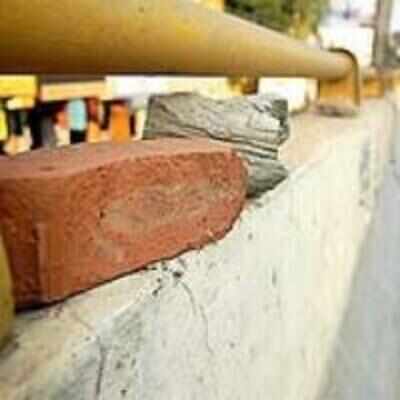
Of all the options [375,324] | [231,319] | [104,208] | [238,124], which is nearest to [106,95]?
[375,324]

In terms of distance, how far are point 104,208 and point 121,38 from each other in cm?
12

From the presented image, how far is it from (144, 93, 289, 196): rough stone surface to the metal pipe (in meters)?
0.04

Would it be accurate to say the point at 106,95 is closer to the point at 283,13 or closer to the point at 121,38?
the point at 283,13

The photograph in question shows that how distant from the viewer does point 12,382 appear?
0.42 metres

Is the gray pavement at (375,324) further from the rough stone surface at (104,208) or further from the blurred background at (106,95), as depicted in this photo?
the rough stone surface at (104,208)

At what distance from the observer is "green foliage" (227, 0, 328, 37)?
3064 mm

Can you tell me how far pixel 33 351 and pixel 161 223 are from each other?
172 millimetres

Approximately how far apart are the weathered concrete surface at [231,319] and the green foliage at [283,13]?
165 cm

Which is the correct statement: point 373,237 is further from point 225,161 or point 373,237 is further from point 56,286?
point 56,286

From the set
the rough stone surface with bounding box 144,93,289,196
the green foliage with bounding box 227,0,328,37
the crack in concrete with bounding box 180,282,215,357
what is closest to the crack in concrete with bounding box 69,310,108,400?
the crack in concrete with bounding box 180,282,215,357

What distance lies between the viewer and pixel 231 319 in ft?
2.35

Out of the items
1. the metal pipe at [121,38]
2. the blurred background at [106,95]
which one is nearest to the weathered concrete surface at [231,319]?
the metal pipe at [121,38]

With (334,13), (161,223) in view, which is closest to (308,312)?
(161,223)

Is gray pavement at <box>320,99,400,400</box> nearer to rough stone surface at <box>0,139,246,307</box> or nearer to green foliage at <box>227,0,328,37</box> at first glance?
rough stone surface at <box>0,139,246,307</box>
